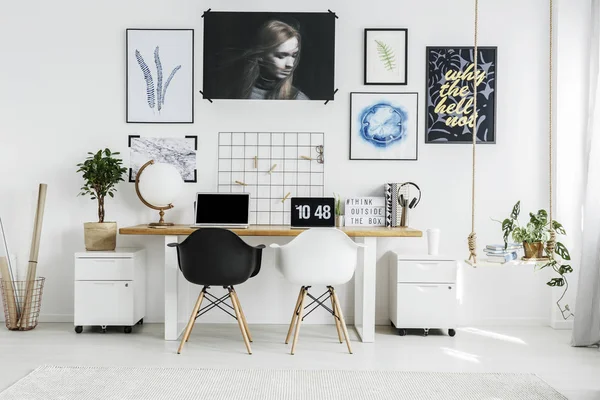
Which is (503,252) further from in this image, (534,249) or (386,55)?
(386,55)

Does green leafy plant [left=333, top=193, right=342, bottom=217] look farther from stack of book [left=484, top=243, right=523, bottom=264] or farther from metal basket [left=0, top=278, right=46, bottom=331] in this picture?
metal basket [left=0, top=278, right=46, bottom=331]

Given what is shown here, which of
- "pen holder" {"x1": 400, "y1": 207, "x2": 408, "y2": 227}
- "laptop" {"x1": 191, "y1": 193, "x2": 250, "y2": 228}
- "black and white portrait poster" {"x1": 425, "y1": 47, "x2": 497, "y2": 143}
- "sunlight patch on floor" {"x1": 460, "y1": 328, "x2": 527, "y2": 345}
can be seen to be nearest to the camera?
"sunlight patch on floor" {"x1": 460, "y1": 328, "x2": 527, "y2": 345}

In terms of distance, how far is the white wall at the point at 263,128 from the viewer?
4.05 metres

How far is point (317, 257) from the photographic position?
10.5 feet

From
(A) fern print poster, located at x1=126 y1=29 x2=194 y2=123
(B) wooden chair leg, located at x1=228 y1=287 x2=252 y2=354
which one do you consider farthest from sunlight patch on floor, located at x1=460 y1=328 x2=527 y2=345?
(A) fern print poster, located at x1=126 y1=29 x2=194 y2=123

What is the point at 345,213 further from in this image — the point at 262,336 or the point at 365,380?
the point at 365,380

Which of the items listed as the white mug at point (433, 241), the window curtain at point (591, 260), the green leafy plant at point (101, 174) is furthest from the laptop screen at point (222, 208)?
the window curtain at point (591, 260)

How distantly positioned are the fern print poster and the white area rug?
1.98 metres

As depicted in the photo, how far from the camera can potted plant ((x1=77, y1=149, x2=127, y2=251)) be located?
12.4ft

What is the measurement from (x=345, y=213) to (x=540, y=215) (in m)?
1.35

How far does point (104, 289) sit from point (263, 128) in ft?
5.47

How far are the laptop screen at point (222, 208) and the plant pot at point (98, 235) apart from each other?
0.66m

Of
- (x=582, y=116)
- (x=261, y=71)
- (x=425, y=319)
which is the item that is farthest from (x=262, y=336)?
(x=582, y=116)

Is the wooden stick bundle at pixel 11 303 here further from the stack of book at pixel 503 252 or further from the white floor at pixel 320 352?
the stack of book at pixel 503 252
